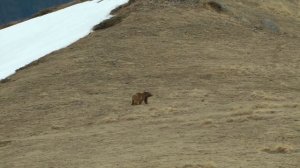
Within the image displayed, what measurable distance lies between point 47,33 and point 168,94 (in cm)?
1657

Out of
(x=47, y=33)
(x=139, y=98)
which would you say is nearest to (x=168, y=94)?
(x=139, y=98)

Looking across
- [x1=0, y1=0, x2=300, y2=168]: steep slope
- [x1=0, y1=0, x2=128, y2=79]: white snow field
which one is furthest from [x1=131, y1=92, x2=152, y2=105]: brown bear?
[x1=0, y1=0, x2=128, y2=79]: white snow field

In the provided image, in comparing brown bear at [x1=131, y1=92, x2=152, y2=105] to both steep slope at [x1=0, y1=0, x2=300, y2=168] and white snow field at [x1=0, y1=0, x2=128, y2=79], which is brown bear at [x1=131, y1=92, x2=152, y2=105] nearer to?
steep slope at [x1=0, y1=0, x2=300, y2=168]

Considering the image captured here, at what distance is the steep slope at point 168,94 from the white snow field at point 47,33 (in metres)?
2.13

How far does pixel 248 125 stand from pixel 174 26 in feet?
50.3

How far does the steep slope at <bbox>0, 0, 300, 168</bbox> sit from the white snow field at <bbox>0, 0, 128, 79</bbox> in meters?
2.13

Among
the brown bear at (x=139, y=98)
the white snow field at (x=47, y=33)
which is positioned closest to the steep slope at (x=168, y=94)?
the brown bear at (x=139, y=98)

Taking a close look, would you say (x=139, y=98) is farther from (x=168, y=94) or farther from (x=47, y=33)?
(x=47, y=33)

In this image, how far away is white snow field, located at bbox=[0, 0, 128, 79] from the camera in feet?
114

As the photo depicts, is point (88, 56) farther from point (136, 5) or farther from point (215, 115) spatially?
point (215, 115)

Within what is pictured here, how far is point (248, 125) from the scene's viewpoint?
19.2 m

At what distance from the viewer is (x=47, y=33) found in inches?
1553

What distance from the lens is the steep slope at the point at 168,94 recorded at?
16734mm

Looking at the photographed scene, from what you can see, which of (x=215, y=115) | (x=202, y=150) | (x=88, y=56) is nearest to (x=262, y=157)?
(x=202, y=150)
